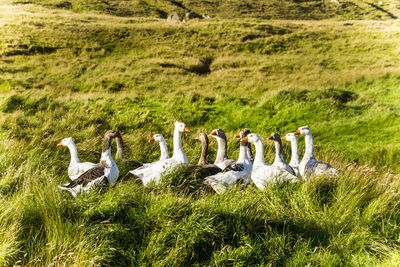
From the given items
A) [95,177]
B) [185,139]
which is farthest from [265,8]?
[95,177]

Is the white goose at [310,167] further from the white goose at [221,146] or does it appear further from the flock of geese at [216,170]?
the white goose at [221,146]

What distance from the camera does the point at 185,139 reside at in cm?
905

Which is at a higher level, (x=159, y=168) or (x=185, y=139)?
(x=159, y=168)

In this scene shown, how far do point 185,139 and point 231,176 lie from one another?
Result: 3843mm

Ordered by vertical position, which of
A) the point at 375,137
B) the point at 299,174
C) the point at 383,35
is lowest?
the point at 375,137

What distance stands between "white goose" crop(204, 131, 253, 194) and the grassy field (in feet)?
0.70

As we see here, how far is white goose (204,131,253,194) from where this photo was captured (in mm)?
5250

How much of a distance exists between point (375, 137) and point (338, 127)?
134 cm

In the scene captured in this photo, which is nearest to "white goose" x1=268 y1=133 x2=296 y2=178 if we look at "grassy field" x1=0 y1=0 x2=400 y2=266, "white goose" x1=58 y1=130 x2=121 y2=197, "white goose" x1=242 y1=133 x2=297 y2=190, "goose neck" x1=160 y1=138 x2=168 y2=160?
"white goose" x1=242 y1=133 x2=297 y2=190

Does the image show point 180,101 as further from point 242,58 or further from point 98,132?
point 242,58

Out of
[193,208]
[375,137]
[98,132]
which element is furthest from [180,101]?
[193,208]

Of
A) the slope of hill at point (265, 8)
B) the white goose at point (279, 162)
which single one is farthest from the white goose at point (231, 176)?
the slope of hill at point (265, 8)

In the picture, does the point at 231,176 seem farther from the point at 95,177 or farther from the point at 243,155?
the point at 95,177

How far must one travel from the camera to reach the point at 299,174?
599 cm
